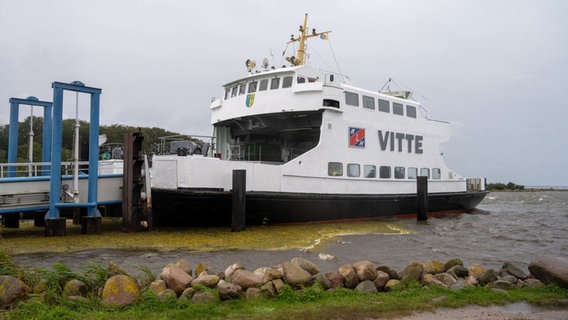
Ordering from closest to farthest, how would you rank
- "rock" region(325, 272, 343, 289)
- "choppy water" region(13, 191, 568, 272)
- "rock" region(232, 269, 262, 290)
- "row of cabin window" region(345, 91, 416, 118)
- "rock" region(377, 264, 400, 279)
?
"rock" region(232, 269, 262, 290) → "rock" region(325, 272, 343, 289) → "rock" region(377, 264, 400, 279) → "choppy water" region(13, 191, 568, 272) → "row of cabin window" region(345, 91, 416, 118)

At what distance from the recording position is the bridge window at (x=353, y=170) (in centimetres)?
1709

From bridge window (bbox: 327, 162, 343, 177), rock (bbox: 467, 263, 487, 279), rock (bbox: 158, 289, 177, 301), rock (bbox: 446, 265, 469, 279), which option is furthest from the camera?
bridge window (bbox: 327, 162, 343, 177)

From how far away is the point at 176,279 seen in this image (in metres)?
6.18

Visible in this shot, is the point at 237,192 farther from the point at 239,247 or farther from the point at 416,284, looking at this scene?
the point at 416,284

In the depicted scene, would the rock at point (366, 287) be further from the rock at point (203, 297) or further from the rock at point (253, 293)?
the rock at point (203, 297)

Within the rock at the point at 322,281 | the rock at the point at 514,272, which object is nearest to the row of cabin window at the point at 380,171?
the rock at the point at 514,272

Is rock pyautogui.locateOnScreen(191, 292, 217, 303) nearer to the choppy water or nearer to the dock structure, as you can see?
the choppy water

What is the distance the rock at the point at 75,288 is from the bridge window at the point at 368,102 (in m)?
13.8

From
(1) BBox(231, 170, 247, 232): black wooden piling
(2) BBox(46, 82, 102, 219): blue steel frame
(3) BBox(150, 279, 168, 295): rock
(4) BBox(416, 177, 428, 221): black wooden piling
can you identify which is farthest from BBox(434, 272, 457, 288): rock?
(4) BBox(416, 177, 428, 221): black wooden piling

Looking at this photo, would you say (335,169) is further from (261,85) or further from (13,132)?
(13,132)

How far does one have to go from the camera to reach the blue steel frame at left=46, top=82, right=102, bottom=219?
12375 millimetres

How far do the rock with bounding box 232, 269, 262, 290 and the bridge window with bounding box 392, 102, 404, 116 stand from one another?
1449cm

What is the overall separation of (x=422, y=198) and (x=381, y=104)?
14.4 ft

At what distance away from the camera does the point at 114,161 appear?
52.9 ft
